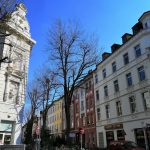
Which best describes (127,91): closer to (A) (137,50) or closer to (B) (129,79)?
(B) (129,79)

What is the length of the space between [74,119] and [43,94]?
58.5ft

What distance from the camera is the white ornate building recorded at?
62.3ft

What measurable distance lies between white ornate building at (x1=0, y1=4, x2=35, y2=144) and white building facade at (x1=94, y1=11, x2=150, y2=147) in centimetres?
1323

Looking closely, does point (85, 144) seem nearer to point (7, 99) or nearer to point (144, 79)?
point (144, 79)

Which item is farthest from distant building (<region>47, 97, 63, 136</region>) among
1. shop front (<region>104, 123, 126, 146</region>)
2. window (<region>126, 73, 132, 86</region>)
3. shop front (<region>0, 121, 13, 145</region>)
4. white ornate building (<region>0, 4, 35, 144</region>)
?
shop front (<region>0, 121, 13, 145</region>)

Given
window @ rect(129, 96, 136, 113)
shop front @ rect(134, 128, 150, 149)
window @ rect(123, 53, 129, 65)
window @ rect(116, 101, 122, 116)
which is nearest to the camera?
shop front @ rect(134, 128, 150, 149)

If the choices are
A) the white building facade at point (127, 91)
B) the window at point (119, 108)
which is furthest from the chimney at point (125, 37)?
the window at point (119, 108)

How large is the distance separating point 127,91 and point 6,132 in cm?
1708

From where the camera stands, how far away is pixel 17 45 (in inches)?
861

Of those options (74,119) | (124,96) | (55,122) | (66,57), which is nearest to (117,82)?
(124,96)

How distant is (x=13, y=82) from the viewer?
20.9m

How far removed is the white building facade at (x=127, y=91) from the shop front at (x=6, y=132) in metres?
13.6

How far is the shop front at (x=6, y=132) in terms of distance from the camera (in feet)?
60.6

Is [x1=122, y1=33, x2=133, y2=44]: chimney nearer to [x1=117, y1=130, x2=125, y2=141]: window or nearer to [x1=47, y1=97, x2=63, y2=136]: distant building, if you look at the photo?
[x1=117, y1=130, x2=125, y2=141]: window
